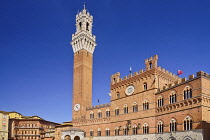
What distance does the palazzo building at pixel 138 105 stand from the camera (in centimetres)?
3198

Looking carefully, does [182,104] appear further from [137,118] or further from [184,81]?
[137,118]

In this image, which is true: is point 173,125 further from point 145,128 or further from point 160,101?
point 145,128

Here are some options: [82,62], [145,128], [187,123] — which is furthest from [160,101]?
[82,62]

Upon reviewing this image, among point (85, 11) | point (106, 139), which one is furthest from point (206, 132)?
point (85, 11)

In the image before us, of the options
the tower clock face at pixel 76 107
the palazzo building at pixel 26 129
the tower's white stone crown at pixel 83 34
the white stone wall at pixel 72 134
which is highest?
the tower's white stone crown at pixel 83 34

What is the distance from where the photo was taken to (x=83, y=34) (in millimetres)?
65125

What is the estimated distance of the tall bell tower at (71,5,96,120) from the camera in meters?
60.0

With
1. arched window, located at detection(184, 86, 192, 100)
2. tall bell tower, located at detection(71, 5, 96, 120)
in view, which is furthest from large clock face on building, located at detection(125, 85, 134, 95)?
tall bell tower, located at detection(71, 5, 96, 120)

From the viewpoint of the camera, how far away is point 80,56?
6362 centimetres

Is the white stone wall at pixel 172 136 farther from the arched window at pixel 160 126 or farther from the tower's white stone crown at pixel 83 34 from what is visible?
the tower's white stone crown at pixel 83 34

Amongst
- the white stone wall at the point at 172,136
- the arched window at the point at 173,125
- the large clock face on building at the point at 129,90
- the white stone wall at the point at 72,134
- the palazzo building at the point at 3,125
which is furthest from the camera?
the palazzo building at the point at 3,125

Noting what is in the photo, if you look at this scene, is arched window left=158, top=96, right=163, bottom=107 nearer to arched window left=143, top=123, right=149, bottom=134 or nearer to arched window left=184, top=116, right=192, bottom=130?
arched window left=143, top=123, right=149, bottom=134

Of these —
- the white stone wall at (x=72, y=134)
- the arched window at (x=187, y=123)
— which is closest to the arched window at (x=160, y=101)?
the arched window at (x=187, y=123)

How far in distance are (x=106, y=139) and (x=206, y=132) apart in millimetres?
25147
